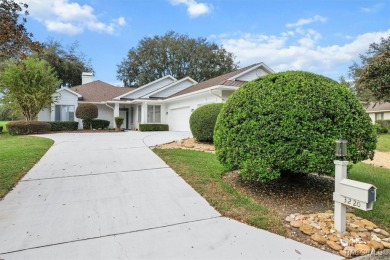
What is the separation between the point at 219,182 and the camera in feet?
18.9

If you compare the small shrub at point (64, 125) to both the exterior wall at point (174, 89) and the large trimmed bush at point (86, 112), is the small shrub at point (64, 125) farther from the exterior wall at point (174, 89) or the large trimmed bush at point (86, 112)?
the exterior wall at point (174, 89)

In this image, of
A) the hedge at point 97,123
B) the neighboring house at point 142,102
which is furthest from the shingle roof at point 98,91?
the hedge at point 97,123

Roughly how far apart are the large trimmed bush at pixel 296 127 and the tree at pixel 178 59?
116ft

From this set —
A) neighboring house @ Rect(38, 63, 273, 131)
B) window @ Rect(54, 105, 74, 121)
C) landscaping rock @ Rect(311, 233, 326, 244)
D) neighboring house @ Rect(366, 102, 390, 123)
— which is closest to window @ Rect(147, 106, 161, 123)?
neighboring house @ Rect(38, 63, 273, 131)

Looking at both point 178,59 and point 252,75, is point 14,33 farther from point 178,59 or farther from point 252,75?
point 178,59

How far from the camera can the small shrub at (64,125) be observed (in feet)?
72.0

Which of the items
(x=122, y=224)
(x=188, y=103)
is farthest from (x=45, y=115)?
(x=122, y=224)

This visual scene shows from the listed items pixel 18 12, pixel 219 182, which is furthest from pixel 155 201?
pixel 18 12

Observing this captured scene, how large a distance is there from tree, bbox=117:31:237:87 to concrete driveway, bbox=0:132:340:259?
35.1 meters

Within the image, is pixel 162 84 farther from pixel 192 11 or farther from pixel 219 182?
pixel 219 182

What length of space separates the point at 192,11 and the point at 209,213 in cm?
1217

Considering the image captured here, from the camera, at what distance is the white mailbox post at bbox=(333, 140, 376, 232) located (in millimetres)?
3296

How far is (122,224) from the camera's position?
12.5ft

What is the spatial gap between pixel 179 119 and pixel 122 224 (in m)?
18.7
